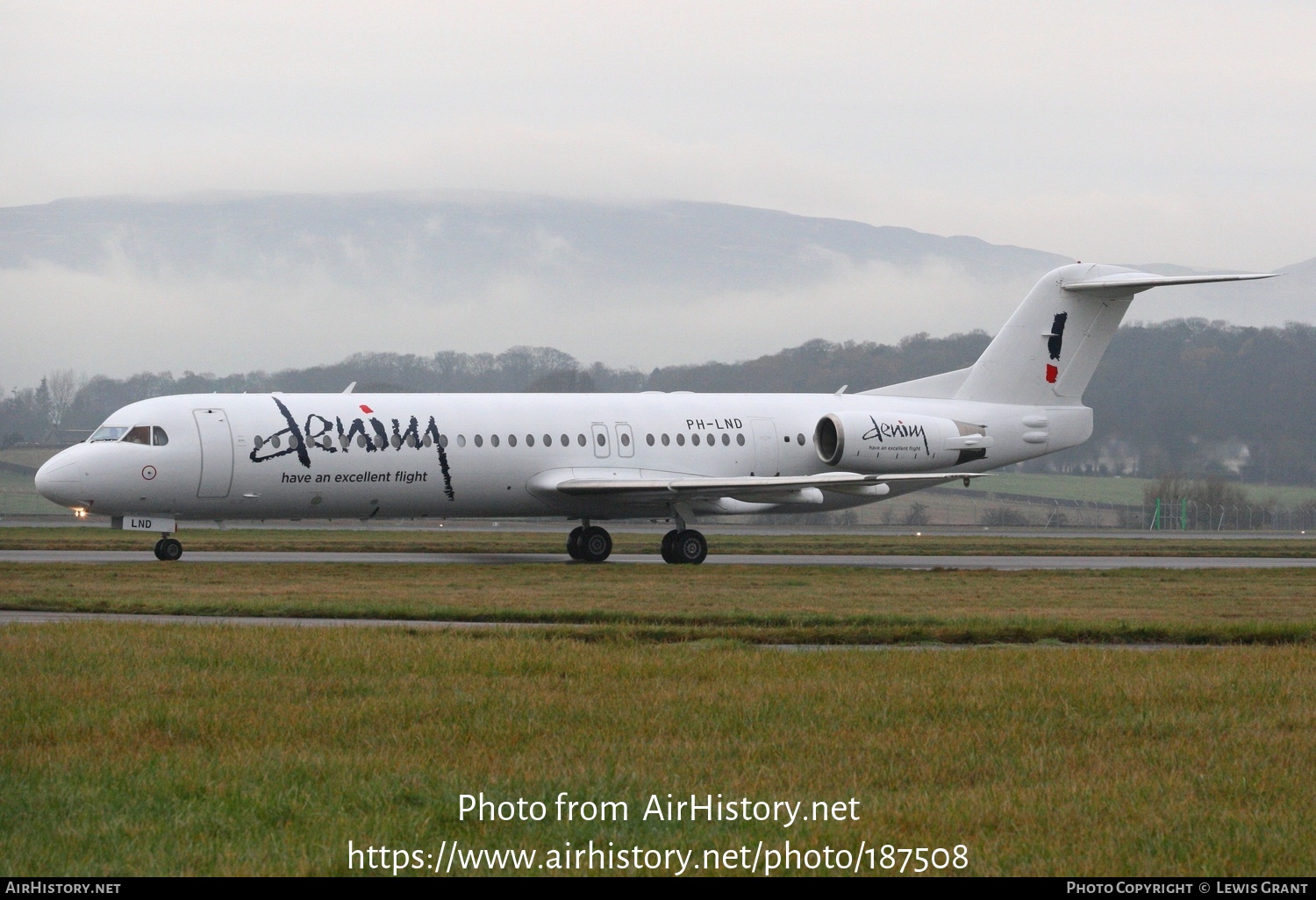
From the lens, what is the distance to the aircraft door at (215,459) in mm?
29359

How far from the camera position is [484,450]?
31.5 m

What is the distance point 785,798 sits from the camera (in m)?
8.52

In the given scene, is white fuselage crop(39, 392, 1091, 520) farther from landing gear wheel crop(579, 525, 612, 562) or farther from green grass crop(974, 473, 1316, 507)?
green grass crop(974, 473, 1316, 507)

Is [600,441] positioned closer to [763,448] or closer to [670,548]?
[670,548]

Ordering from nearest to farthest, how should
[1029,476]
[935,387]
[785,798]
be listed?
[785,798]
[935,387]
[1029,476]

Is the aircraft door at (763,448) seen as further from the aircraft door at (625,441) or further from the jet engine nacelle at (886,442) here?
the aircraft door at (625,441)

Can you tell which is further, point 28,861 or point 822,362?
point 822,362

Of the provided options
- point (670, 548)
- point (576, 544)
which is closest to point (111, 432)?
point (576, 544)

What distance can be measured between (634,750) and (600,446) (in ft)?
76.1

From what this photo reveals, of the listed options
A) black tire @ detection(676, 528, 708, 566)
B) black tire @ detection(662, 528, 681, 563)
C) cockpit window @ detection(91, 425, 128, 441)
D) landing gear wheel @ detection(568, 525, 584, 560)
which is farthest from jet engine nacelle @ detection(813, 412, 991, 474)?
cockpit window @ detection(91, 425, 128, 441)

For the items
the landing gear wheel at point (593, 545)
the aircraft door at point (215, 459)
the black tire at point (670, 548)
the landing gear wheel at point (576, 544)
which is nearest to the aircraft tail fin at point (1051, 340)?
the black tire at point (670, 548)
